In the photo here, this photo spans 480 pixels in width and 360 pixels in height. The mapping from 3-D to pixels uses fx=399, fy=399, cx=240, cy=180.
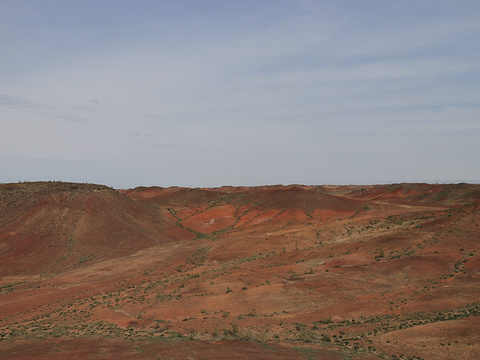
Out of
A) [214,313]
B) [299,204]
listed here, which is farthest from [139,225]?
[214,313]

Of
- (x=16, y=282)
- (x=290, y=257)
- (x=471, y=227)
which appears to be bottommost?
(x=16, y=282)

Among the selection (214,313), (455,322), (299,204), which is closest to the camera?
(455,322)

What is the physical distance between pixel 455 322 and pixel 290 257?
20.0 meters

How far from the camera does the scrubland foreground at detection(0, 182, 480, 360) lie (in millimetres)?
17562

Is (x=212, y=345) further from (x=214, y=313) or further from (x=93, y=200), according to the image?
(x=93, y=200)

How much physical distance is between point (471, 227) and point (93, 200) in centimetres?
5076

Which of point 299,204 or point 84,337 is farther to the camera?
point 299,204

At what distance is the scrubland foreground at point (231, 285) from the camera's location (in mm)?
17562

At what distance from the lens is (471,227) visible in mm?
33656

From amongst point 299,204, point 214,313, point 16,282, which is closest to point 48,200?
point 16,282

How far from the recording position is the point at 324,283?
28750 millimetres

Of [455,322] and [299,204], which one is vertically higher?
[299,204]

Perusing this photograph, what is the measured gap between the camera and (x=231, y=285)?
1221 inches

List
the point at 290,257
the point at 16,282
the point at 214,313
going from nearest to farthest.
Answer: the point at 214,313 → the point at 290,257 → the point at 16,282
